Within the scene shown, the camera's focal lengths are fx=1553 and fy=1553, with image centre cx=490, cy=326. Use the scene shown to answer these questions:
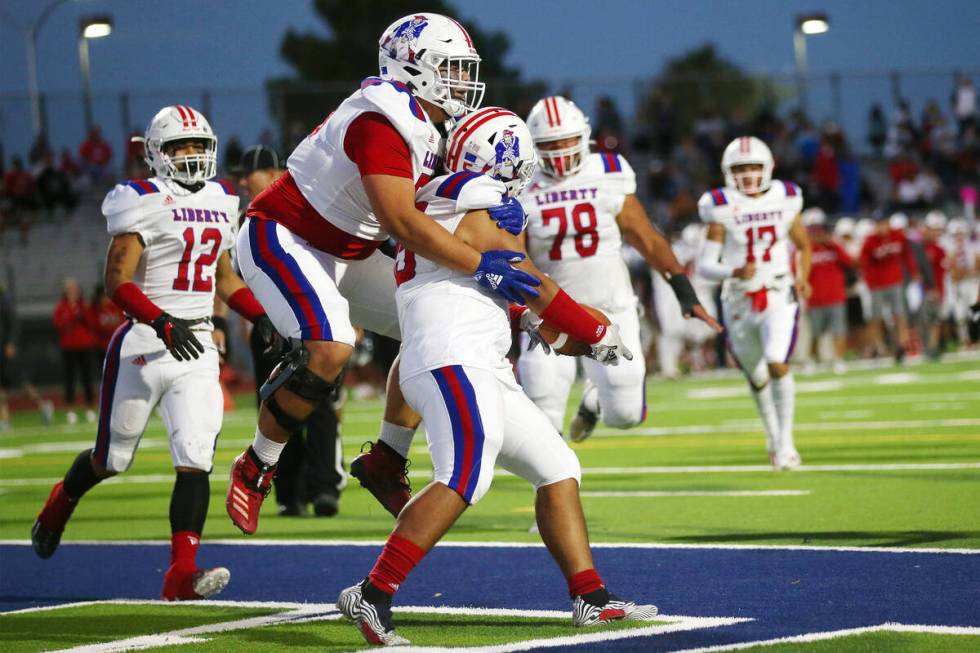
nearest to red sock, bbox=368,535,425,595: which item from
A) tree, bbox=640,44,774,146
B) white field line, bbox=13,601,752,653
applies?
white field line, bbox=13,601,752,653

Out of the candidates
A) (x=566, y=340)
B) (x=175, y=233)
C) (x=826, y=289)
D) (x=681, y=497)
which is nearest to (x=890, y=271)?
(x=826, y=289)

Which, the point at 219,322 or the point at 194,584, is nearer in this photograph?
the point at 194,584

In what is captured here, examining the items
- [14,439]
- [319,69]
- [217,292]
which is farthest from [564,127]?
[319,69]

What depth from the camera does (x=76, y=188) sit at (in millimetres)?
27422

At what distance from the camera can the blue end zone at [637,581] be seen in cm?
508

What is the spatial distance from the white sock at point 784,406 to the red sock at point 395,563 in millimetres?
5405

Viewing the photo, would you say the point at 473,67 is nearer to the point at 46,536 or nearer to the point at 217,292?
the point at 217,292

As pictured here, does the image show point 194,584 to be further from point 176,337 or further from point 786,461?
point 786,461

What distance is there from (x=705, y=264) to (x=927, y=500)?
3084 millimetres

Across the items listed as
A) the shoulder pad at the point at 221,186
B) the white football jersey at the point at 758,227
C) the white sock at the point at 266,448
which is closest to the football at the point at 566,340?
the white sock at the point at 266,448

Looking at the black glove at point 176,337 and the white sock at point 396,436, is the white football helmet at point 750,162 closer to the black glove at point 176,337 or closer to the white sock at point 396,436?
the black glove at point 176,337

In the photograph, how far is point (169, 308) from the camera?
685 centimetres

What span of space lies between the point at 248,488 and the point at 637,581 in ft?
5.11

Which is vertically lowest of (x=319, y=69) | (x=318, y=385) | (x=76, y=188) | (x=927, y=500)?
(x=927, y=500)
